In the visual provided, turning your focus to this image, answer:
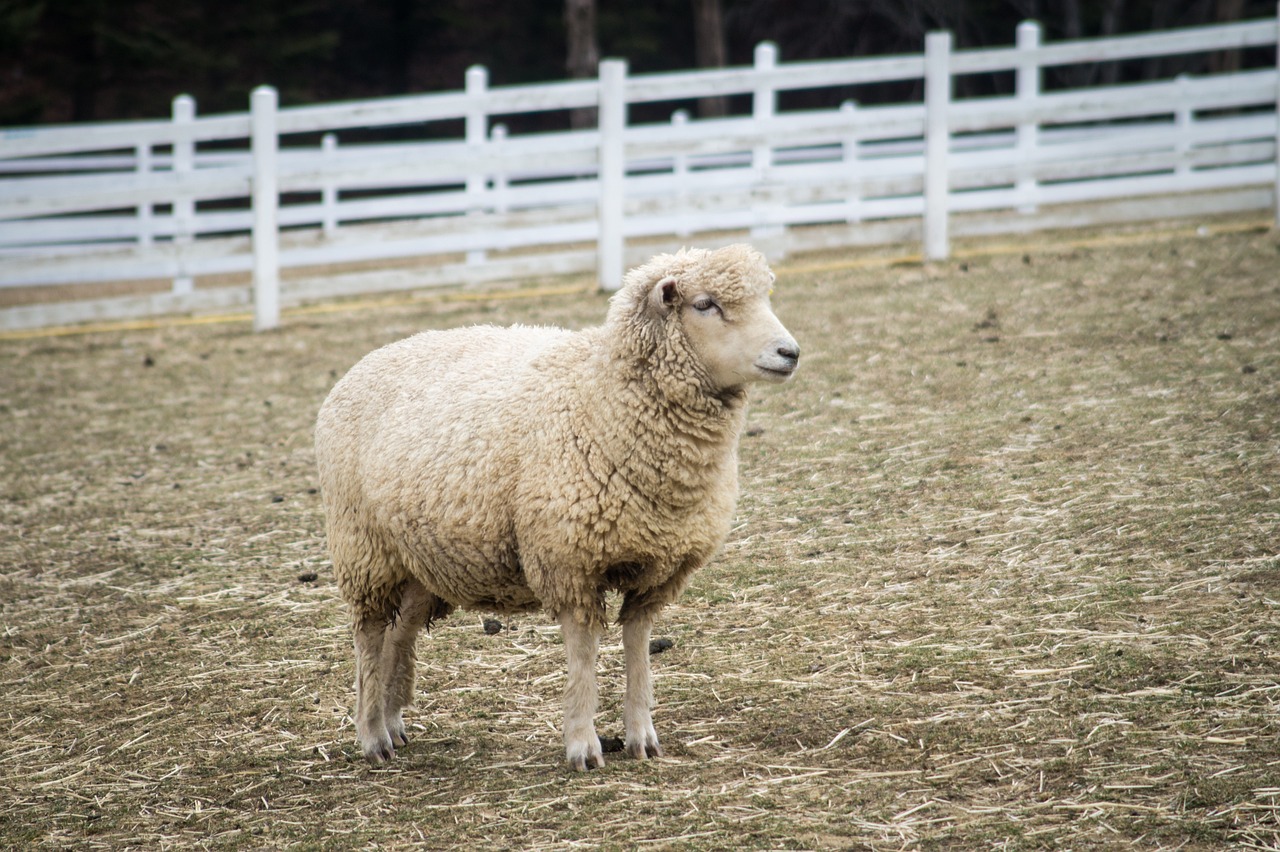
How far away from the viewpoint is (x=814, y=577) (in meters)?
5.30

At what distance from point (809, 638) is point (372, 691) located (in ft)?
4.88

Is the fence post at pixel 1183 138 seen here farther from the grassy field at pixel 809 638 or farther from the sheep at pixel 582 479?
the sheep at pixel 582 479

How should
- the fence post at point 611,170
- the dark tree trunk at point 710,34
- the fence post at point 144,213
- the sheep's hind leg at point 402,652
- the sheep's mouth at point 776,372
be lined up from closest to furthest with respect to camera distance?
1. the sheep's mouth at point 776,372
2. the sheep's hind leg at point 402,652
3. the fence post at point 611,170
4. the fence post at point 144,213
5. the dark tree trunk at point 710,34

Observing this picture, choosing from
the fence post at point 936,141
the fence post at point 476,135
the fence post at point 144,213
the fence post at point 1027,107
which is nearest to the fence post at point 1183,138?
the fence post at point 1027,107

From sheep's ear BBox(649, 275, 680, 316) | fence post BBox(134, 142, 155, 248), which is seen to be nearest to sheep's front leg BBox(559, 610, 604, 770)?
sheep's ear BBox(649, 275, 680, 316)

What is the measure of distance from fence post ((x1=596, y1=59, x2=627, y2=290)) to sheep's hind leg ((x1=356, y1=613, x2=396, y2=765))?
6.87 metres

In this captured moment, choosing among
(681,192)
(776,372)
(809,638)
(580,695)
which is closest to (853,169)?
(681,192)

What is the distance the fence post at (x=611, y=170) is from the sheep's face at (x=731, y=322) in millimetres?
7059

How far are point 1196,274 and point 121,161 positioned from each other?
A: 1066 centimetres

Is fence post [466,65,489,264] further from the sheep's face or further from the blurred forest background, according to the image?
the sheep's face

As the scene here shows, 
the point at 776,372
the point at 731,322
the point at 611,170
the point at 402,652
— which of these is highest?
the point at 611,170

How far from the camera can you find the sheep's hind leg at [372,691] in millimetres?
4277

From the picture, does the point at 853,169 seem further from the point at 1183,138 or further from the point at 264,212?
the point at 264,212

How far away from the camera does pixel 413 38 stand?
28250 mm
